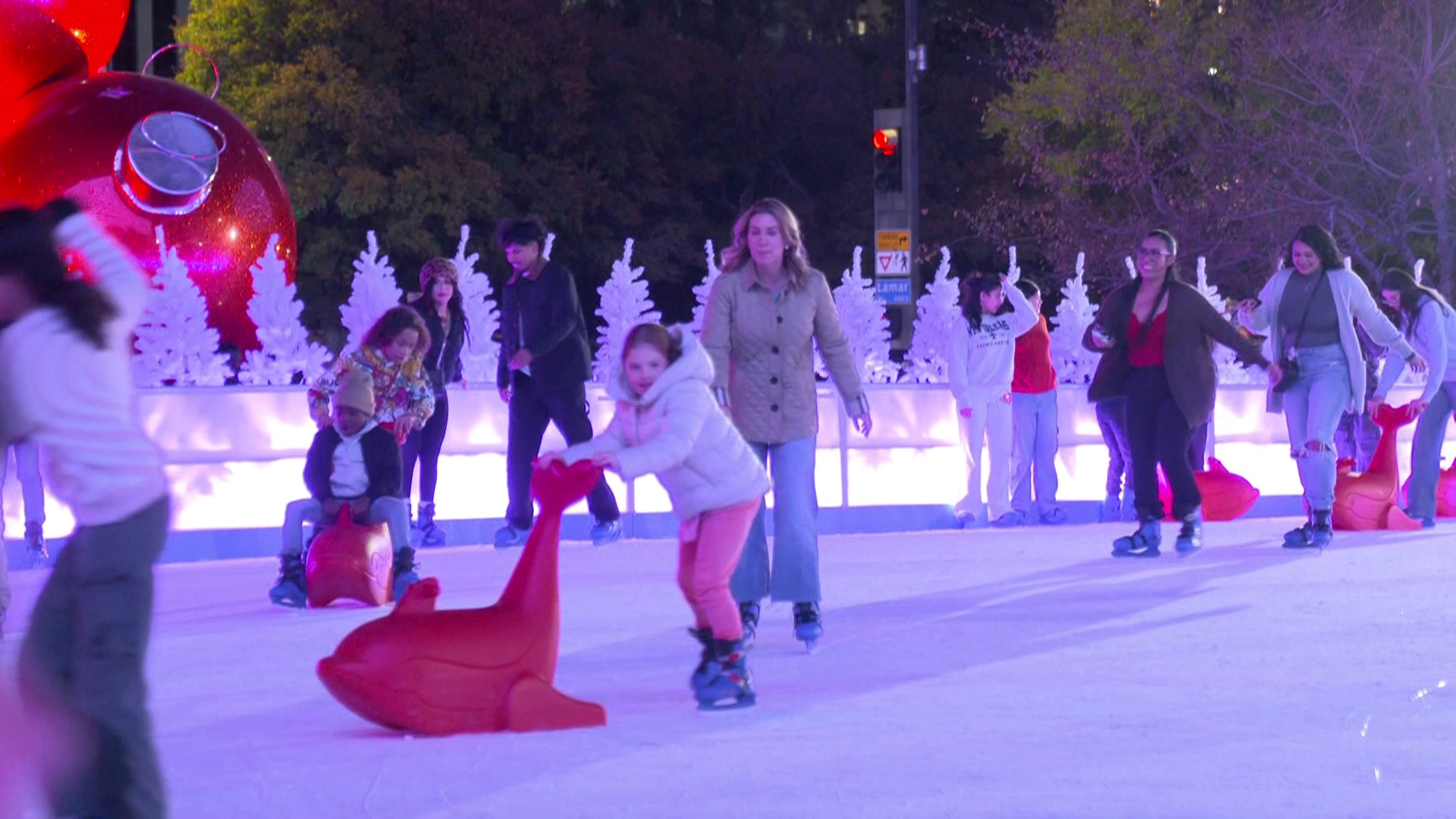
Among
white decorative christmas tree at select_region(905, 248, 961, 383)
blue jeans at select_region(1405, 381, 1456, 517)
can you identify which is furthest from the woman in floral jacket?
blue jeans at select_region(1405, 381, 1456, 517)

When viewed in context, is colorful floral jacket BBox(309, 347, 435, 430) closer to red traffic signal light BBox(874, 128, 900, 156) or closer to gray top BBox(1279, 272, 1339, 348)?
gray top BBox(1279, 272, 1339, 348)

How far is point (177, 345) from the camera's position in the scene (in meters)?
11.6

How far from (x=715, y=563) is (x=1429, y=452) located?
7796 mm

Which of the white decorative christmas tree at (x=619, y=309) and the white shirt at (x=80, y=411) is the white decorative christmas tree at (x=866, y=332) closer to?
the white decorative christmas tree at (x=619, y=309)

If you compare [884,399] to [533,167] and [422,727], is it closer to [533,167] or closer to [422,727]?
[422,727]

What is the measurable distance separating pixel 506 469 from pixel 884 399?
9.96 ft

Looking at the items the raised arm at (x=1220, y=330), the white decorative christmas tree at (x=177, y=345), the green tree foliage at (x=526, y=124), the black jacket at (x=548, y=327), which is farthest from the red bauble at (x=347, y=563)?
the green tree foliage at (x=526, y=124)

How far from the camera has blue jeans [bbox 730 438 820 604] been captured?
7117 mm

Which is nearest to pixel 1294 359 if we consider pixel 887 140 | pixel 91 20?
pixel 887 140

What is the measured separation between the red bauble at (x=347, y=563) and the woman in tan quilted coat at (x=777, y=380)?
193cm

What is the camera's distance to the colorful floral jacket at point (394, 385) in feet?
31.0

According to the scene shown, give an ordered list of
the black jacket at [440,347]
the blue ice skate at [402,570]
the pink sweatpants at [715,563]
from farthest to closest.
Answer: the black jacket at [440,347] < the blue ice skate at [402,570] < the pink sweatpants at [715,563]

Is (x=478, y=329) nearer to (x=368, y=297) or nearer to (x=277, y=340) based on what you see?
(x=368, y=297)

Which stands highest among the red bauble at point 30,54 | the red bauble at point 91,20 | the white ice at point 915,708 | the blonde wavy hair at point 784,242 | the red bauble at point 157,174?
the red bauble at point 91,20
